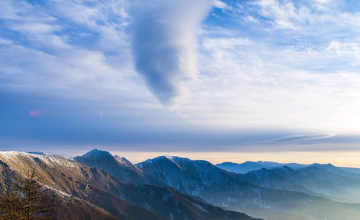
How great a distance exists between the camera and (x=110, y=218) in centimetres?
17100

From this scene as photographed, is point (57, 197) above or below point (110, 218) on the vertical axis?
above

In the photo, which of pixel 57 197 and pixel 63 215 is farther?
pixel 57 197

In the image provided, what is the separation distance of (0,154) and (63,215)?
3030 inches

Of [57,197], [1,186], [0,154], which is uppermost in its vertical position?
Result: [0,154]

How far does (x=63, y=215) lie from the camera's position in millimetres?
152375

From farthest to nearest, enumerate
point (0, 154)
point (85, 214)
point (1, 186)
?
point (0, 154)
point (85, 214)
point (1, 186)

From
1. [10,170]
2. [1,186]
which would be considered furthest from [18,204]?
[10,170]

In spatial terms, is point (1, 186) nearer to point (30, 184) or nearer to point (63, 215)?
point (63, 215)

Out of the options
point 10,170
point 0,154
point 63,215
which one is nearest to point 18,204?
point 63,215

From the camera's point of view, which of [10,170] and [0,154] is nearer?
[10,170]

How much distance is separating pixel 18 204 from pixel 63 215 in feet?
431

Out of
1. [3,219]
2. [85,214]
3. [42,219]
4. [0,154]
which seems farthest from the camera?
[0,154]

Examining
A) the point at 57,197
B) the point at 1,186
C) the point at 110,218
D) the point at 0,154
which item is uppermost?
the point at 0,154

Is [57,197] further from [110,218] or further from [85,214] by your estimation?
[110,218]
